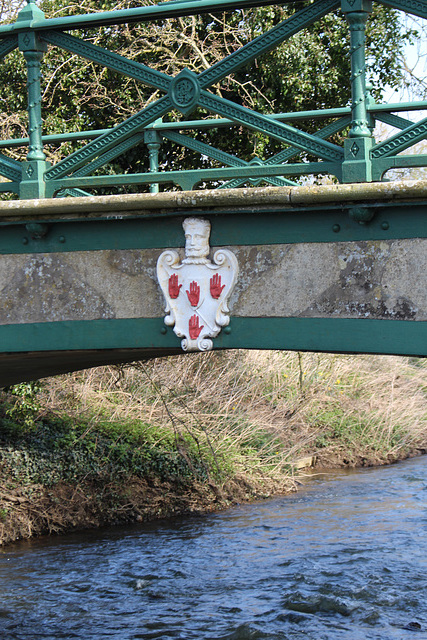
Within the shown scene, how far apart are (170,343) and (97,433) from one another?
662 cm

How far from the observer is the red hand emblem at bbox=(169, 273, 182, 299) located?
5055 mm

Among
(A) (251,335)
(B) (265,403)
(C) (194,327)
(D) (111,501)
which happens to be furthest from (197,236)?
(B) (265,403)

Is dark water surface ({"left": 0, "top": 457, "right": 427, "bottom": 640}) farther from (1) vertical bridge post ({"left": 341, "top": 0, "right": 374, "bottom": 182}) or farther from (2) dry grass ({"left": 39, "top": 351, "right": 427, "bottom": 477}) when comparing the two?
(1) vertical bridge post ({"left": 341, "top": 0, "right": 374, "bottom": 182})

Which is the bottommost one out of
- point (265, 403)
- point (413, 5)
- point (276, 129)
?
point (265, 403)

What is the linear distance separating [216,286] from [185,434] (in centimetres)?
717

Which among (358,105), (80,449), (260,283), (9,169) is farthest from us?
(80,449)

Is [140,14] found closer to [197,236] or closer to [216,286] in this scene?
[197,236]

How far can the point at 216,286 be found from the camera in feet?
16.3

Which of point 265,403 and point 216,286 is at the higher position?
point 216,286

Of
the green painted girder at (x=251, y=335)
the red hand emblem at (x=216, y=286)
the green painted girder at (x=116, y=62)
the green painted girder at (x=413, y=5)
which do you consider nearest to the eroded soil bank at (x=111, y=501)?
the green painted girder at (x=251, y=335)

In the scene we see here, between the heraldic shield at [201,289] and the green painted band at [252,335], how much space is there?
8cm

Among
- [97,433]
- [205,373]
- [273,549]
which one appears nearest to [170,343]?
[273,549]

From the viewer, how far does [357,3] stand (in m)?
4.52

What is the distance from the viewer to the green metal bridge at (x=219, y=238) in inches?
179
